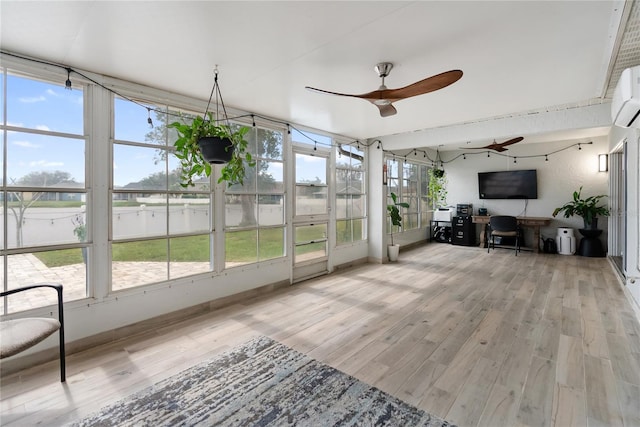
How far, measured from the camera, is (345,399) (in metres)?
1.88

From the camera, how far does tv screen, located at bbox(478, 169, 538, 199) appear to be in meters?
6.95

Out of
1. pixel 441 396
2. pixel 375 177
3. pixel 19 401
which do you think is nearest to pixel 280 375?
pixel 441 396

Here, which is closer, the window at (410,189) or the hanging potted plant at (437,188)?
the window at (410,189)

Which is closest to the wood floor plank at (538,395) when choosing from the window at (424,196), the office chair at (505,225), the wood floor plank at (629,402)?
the wood floor plank at (629,402)

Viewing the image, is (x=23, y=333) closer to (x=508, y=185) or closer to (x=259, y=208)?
(x=259, y=208)

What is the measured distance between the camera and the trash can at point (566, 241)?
6254 millimetres

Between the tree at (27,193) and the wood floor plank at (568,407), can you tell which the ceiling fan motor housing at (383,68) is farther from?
the tree at (27,193)

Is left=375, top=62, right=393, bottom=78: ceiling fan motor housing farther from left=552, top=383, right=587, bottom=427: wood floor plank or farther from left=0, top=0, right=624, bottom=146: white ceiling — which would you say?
left=552, top=383, right=587, bottom=427: wood floor plank

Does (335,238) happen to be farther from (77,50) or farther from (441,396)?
(77,50)

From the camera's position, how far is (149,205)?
9.53 ft

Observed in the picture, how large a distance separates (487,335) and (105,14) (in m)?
3.80

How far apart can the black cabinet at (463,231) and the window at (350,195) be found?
3.13 m

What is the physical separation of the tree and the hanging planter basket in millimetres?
1258

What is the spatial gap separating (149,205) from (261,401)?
2.11 meters
